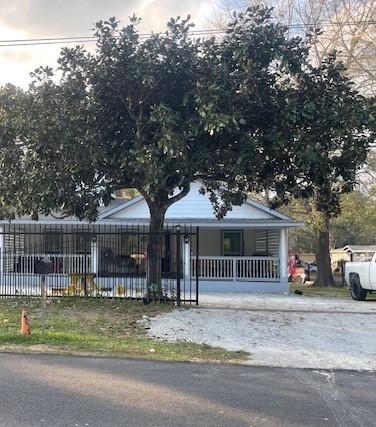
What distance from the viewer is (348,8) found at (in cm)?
2325

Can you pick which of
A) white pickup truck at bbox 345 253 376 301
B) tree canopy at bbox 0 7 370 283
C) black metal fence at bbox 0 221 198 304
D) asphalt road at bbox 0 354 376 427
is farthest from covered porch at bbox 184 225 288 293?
asphalt road at bbox 0 354 376 427

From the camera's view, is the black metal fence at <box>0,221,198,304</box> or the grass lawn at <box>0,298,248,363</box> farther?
the black metal fence at <box>0,221,198,304</box>

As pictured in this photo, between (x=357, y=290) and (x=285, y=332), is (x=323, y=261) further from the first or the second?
(x=285, y=332)

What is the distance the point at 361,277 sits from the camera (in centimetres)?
1822

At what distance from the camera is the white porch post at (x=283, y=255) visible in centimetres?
2217

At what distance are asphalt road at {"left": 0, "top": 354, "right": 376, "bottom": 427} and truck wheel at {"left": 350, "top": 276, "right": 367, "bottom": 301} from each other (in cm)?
1098

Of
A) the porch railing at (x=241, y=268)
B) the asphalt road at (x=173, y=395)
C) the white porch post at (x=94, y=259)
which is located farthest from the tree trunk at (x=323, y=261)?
the asphalt road at (x=173, y=395)

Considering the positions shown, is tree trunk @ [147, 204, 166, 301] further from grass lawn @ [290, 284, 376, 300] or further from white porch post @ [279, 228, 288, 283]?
grass lawn @ [290, 284, 376, 300]

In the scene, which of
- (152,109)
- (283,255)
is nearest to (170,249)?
(283,255)

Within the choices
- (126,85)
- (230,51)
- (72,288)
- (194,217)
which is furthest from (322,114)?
→ (194,217)

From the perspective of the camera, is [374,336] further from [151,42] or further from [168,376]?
[151,42]

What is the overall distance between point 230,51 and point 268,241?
13.7m

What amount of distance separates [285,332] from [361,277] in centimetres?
Result: 786

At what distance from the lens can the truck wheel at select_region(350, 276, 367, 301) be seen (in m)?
18.4
